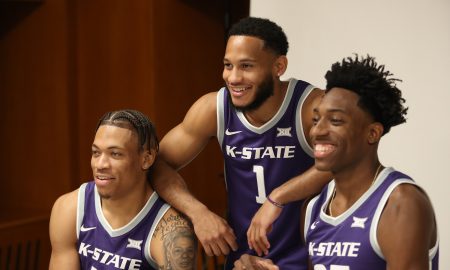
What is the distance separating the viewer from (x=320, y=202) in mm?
2363

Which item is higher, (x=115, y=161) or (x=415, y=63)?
(x=415, y=63)

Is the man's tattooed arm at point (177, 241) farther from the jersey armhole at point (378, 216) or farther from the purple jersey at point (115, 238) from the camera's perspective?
the jersey armhole at point (378, 216)

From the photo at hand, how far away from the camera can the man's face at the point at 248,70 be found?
2.62m

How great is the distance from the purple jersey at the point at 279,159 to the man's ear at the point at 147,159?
286 millimetres

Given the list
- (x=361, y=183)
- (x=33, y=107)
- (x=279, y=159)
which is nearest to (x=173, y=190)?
(x=279, y=159)

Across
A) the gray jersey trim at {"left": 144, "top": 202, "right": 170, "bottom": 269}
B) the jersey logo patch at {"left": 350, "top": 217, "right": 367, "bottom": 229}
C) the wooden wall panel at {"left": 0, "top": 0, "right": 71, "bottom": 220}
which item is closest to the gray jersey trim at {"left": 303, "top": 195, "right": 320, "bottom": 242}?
the jersey logo patch at {"left": 350, "top": 217, "right": 367, "bottom": 229}

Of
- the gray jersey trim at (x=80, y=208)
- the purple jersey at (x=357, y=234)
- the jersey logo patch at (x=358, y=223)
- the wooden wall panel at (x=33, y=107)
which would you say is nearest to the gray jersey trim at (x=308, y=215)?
the purple jersey at (x=357, y=234)

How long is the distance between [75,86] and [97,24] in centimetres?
37

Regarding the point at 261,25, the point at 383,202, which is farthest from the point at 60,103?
the point at 383,202

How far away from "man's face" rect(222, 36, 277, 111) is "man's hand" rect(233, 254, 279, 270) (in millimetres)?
520

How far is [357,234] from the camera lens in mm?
2125

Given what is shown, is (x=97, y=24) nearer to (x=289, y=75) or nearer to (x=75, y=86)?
(x=75, y=86)

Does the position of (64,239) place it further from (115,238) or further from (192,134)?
(192,134)

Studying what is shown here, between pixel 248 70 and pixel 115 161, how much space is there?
0.54 meters
